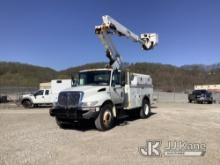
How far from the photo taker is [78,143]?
9.82 metres

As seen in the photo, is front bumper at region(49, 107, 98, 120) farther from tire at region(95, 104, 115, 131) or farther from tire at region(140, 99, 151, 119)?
tire at region(140, 99, 151, 119)

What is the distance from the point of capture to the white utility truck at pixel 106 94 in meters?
12.0

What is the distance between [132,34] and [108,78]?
235 inches

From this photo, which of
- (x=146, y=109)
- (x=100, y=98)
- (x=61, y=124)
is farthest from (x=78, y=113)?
(x=146, y=109)

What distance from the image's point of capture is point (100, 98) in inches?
481

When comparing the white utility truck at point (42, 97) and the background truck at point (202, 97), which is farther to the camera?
the background truck at point (202, 97)

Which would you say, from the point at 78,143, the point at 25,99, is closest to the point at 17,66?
the point at 25,99

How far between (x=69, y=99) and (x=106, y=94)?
5.14 ft

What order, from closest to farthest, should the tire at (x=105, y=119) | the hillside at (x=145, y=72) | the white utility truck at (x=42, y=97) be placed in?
the tire at (x=105, y=119) < the white utility truck at (x=42, y=97) < the hillside at (x=145, y=72)

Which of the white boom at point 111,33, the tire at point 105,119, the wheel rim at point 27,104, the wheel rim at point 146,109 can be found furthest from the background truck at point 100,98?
the wheel rim at point 27,104

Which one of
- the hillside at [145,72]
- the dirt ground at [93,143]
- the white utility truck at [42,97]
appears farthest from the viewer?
the hillside at [145,72]

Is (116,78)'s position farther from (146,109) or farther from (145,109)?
(146,109)

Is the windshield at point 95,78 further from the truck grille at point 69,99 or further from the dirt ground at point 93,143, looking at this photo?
the dirt ground at point 93,143

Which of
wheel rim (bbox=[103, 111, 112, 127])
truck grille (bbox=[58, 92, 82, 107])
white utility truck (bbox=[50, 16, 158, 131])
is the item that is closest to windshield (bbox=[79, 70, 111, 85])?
white utility truck (bbox=[50, 16, 158, 131])
